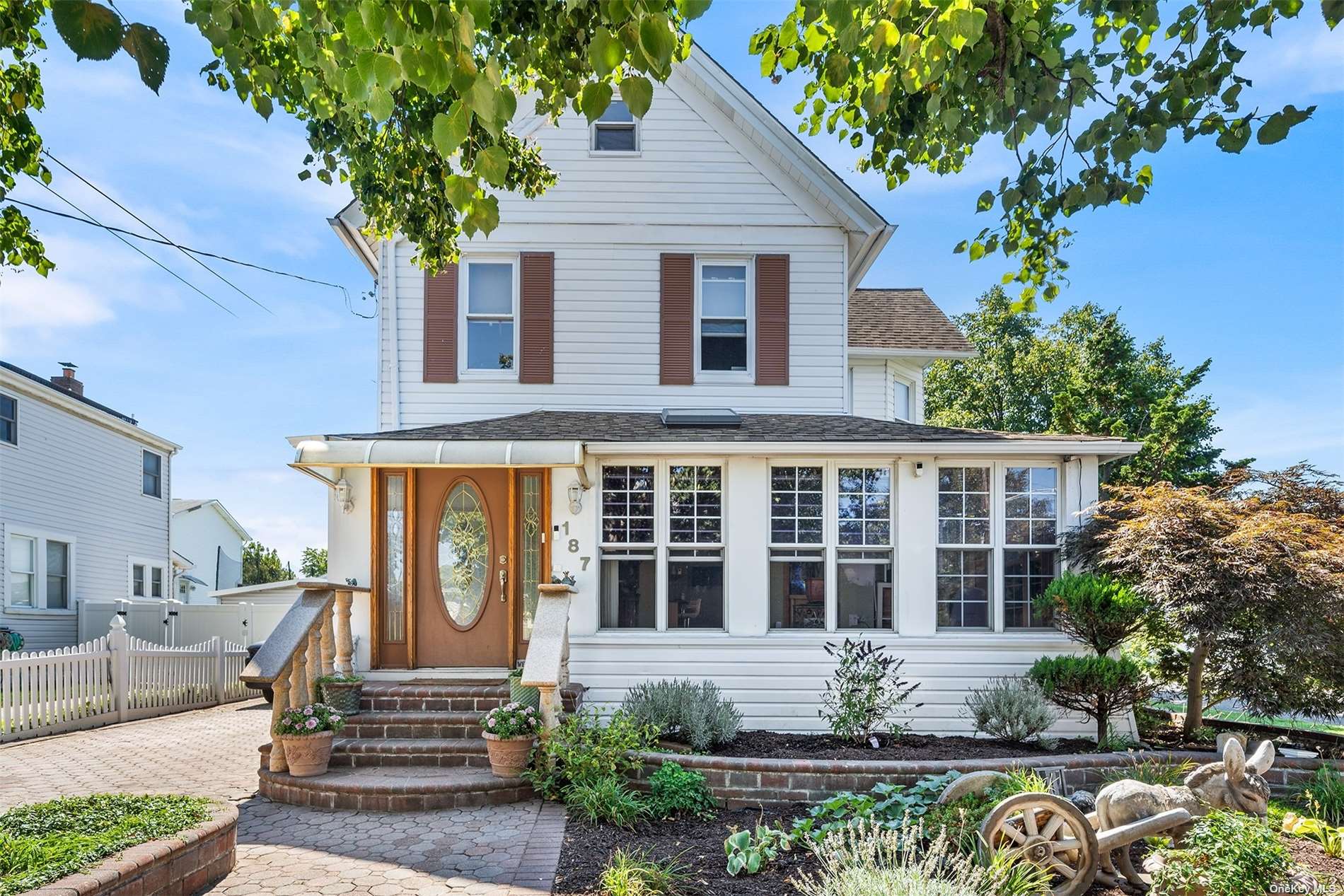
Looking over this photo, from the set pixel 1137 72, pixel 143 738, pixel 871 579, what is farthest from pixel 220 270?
pixel 1137 72

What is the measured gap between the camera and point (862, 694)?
303 inches

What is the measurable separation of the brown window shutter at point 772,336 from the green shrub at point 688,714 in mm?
4073

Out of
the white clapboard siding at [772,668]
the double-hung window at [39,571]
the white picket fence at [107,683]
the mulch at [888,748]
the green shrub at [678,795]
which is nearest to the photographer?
the green shrub at [678,795]

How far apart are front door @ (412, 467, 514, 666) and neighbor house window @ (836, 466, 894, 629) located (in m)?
3.64

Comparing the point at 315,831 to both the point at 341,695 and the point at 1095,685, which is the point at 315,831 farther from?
the point at 1095,685

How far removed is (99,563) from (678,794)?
52.3 ft

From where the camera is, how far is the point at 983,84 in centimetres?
409

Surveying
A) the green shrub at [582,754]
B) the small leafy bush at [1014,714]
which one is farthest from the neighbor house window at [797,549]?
the green shrub at [582,754]

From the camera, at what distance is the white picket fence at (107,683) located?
31.9 ft

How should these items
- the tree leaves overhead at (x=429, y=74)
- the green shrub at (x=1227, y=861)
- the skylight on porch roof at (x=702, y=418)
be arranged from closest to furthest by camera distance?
the tree leaves overhead at (x=429, y=74) → the green shrub at (x=1227, y=861) → the skylight on porch roof at (x=702, y=418)

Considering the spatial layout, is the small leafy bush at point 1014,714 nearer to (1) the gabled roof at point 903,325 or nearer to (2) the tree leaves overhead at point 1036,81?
(2) the tree leaves overhead at point 1036,81

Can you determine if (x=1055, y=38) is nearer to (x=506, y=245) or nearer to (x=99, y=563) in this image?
(x=506, y=245)

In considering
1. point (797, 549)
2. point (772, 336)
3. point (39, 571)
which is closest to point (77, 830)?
point (797, 549)

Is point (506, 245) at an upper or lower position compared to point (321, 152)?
upper
